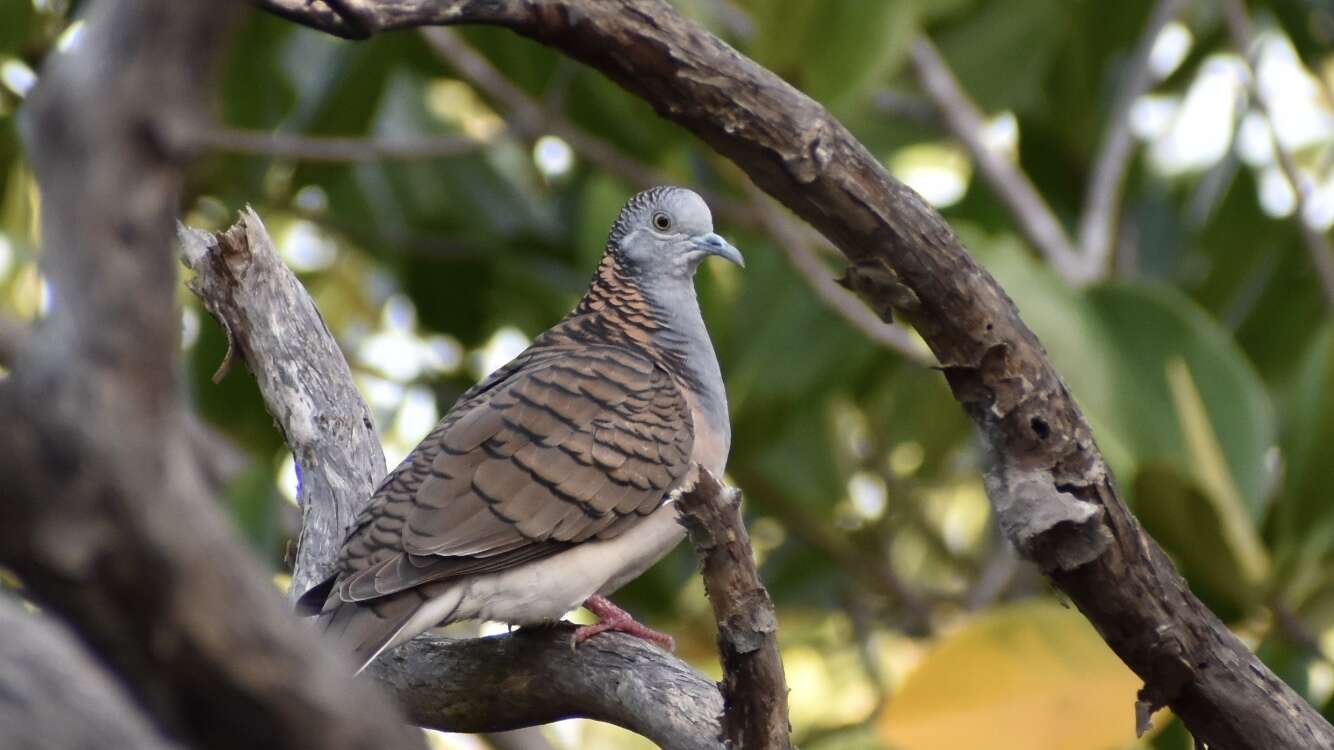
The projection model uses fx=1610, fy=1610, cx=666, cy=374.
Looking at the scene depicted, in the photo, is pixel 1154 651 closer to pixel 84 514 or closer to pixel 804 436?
pixel 84 514

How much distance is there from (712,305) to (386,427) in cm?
156

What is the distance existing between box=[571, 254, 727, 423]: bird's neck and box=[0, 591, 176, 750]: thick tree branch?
92.6 inches

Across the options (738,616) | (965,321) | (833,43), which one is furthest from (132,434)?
(833,43)

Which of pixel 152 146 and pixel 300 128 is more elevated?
pixel 300 128

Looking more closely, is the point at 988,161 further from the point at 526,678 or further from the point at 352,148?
the point at 526,678

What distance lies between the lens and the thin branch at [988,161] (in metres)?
5.15

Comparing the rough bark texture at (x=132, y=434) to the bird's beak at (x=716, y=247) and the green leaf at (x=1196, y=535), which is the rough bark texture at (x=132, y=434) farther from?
the green leaf at (x=1196, y=535)

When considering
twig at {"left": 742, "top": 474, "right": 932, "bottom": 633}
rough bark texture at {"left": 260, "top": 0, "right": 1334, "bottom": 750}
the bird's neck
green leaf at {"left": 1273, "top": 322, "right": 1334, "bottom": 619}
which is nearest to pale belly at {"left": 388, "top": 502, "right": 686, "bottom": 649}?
the bird's neck

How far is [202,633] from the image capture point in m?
1.10

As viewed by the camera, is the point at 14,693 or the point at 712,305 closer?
the point at 14,693

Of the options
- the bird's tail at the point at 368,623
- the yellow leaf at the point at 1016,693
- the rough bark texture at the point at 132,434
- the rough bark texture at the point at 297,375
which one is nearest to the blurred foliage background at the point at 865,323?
the yellow leaf at the point at 1016,693

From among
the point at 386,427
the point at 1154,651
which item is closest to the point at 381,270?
the point at 386,427

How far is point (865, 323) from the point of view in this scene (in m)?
4.42

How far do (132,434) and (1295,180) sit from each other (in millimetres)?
4463
